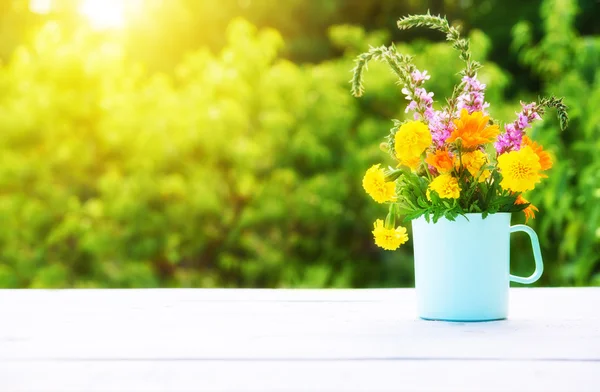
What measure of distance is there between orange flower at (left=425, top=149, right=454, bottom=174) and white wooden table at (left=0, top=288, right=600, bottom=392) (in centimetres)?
23

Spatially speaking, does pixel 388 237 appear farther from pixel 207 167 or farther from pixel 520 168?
pixel 207 167

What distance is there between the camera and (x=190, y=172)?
3.84 meters

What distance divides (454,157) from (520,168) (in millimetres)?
96

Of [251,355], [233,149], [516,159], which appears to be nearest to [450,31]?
[516,159]

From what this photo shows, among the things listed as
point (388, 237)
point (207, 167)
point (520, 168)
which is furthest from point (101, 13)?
point (520, 168)

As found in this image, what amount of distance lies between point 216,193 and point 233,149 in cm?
23

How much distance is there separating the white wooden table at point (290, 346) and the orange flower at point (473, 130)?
0.26 metres

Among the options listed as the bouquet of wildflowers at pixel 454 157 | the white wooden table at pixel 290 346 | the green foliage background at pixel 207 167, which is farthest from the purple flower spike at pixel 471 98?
the green foliage background at pixel 207 167

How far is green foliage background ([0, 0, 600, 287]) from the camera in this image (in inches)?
149

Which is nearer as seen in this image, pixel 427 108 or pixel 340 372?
pixel 340 372

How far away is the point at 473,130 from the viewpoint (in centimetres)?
114

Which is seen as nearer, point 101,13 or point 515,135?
point 515,135

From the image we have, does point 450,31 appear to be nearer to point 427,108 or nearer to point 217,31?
point 427,108

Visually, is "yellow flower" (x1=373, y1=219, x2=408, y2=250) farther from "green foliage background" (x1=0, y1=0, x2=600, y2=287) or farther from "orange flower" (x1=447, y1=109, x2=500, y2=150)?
"green foliage background" (x1=0, y1=0, x2=600, y2=287)
